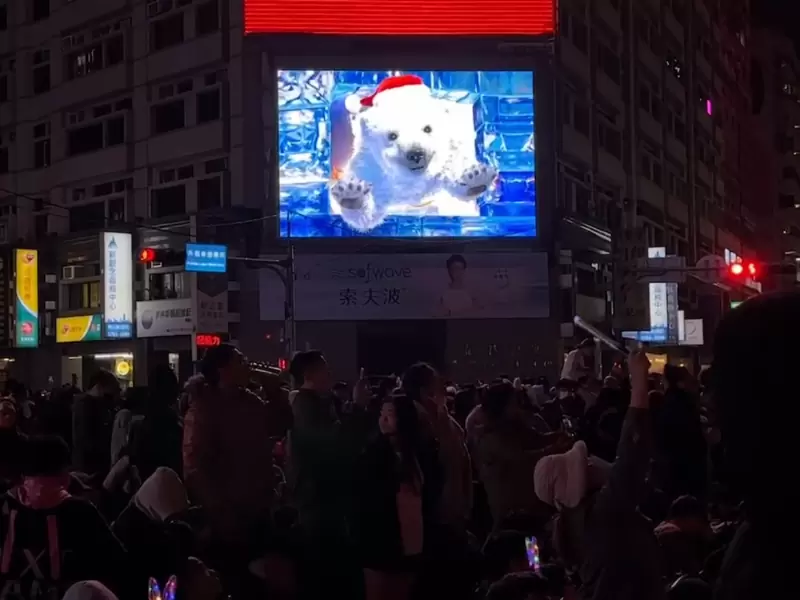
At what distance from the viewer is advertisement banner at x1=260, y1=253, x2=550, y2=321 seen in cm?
2941

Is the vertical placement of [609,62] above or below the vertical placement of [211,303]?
above

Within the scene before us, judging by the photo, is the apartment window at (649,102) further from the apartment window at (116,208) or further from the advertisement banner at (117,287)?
the advertisement banner at (117,287)

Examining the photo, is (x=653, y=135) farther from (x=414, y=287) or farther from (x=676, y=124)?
(x=414, y=287)

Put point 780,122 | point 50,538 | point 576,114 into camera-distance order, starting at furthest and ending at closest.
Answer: point 780,122 < point 576,114 < point 50,538

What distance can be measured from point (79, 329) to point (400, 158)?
1181 cm

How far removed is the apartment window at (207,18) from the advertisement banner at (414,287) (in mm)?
7746

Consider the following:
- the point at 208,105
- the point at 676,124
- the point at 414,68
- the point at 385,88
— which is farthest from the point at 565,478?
the point at 676,124

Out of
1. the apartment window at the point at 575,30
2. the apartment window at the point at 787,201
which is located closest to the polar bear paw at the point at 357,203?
the apartment window at the point at 575,30

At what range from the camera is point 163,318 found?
1241 inches

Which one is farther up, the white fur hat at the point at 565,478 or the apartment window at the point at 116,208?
the apartment window at the point at 116,208

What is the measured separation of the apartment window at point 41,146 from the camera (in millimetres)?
37281

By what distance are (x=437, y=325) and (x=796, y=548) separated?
28.8m

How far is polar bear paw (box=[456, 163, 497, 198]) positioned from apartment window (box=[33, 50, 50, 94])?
1635cm

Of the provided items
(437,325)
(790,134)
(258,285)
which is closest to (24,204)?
(258,285)
